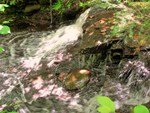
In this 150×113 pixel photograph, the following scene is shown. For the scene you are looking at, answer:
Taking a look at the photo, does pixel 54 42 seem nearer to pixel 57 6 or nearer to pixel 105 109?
pixel 57 6

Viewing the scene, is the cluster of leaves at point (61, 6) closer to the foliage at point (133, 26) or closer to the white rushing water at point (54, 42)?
the white rushing water at point (54, 42)

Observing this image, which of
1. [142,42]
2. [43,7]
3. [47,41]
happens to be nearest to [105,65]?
[142,42]

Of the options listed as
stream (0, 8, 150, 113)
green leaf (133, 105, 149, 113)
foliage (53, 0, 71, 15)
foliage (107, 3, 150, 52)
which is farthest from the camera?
foliage (53, 0, 71, 15)

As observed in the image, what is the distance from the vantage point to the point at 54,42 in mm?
6949

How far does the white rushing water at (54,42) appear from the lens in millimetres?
6399

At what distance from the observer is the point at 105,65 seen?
5324mm

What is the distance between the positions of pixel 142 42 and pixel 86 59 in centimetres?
122

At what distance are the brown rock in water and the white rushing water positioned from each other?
94 cm

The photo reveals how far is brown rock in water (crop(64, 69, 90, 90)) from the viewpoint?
5014 millimetres

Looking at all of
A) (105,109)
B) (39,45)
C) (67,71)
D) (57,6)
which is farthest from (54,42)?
(105,109)

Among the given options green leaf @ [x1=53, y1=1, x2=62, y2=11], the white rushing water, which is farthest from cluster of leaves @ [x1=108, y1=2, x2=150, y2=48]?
green leaf @ [x1=53, y1=1, x2=62, y2=11]

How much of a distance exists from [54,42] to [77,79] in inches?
84.2

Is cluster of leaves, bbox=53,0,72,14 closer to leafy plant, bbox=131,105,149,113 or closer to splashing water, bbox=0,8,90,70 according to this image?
splashing water, bbox=0,8,90,70

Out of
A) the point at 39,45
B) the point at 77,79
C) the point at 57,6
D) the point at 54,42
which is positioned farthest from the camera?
the point at 57,6
